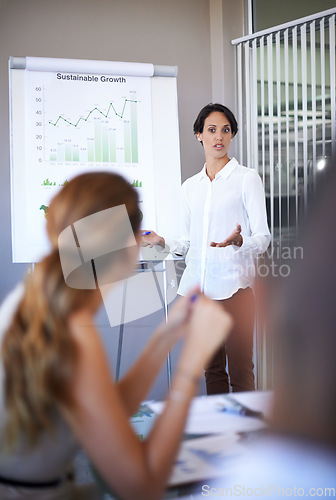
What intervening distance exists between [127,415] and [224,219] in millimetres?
1777

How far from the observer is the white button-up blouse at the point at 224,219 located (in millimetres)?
2311

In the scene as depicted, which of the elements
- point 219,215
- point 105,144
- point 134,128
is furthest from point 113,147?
point 219,215

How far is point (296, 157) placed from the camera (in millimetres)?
3189

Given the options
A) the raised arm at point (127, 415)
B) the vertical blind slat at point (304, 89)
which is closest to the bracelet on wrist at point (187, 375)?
the raised arm at point (127, 415)

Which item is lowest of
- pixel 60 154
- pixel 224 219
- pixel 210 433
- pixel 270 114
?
pixel 210 433

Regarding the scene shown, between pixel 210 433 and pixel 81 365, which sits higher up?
pixel 81 365

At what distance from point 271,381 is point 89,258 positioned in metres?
0.32

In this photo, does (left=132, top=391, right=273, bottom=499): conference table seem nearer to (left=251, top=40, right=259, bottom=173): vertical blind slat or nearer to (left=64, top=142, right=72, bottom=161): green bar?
(left=64, top=142, right=72, bottom=161): green bar

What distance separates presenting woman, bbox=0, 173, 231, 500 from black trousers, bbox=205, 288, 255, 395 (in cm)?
13

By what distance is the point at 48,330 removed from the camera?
2.30 feet

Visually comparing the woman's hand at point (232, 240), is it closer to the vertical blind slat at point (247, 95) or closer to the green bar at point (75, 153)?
the green bar at point (75, 153)

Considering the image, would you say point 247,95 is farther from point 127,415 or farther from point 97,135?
point 127,415

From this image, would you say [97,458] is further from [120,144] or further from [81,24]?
[81,24]

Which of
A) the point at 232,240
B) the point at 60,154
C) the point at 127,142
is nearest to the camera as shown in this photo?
the point at 232,240
